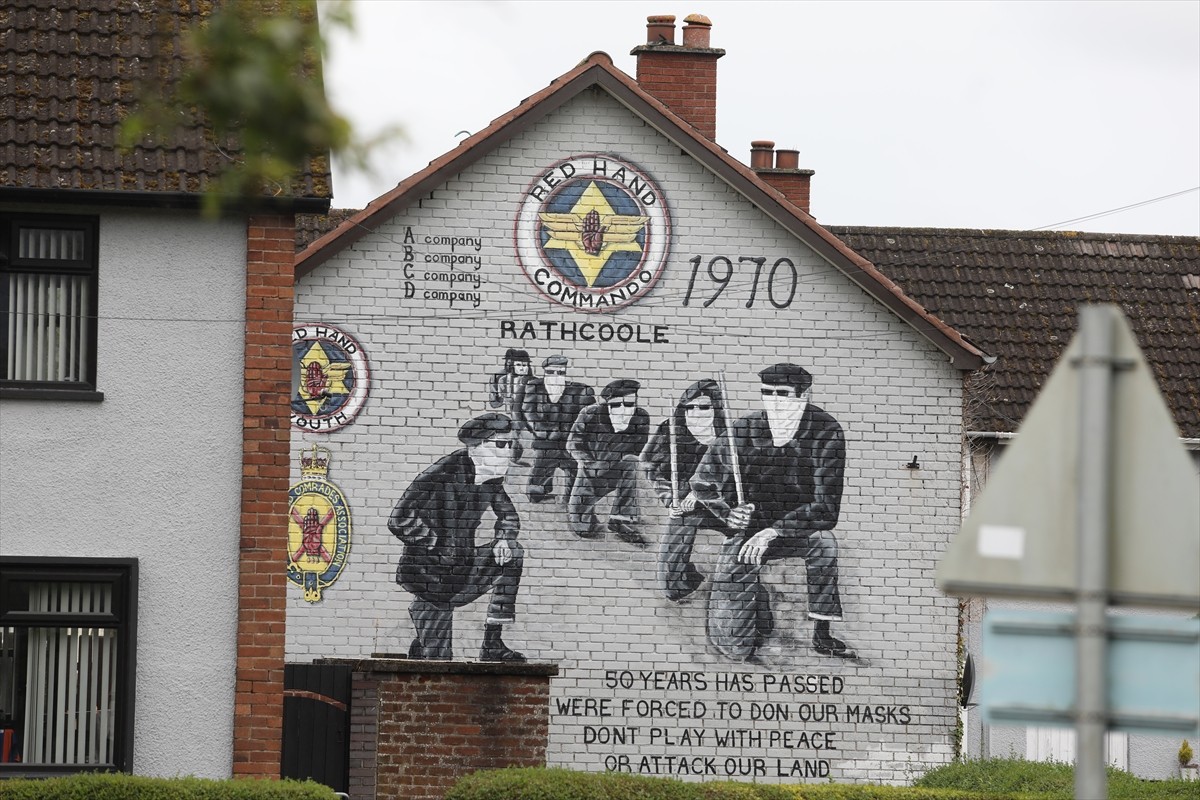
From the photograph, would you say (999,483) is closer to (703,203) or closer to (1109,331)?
(1109,331)

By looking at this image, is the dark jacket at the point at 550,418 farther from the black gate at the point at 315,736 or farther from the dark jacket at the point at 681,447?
the black gate at the point at 315,736

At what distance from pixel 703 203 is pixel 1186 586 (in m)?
15.2

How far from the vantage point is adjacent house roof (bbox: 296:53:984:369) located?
1912 cm

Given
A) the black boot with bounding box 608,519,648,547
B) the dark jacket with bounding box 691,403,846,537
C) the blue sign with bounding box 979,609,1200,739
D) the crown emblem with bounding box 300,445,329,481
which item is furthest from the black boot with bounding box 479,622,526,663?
the blue sign with bounding box 979,609,1200,739

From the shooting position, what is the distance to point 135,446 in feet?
43.4

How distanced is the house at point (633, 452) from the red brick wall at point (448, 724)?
14.1ft

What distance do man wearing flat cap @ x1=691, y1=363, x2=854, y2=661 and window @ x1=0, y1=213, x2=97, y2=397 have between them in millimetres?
7888

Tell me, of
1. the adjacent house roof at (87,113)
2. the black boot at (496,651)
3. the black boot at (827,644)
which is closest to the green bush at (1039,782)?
the black boot at (827,644)

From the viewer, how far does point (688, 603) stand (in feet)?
63.6

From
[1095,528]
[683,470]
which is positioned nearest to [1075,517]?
[1095,528]

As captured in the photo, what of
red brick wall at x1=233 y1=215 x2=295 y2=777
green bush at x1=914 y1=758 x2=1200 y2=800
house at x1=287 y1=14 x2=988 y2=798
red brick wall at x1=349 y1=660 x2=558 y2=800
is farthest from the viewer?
house at x1=287 y1=14 x2=988 y2=798

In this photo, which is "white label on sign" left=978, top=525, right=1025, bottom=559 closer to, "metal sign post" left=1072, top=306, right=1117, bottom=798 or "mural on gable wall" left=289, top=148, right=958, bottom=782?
"metal sign post" left=1072, top=306, right=1117, bottom=798

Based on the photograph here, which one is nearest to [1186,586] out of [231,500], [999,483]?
[999,483]

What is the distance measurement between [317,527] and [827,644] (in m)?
5.50
